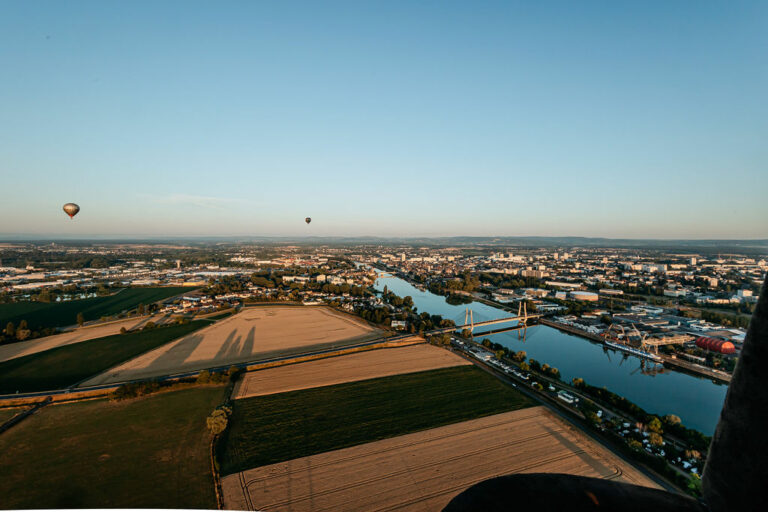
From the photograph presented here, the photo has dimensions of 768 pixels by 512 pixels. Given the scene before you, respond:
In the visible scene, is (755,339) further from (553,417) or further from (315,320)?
(315,320)

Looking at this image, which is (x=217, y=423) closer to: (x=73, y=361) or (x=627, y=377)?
(x=73, y=361)

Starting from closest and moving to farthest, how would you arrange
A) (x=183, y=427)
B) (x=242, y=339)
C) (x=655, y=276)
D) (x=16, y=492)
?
1. (x=16, y=492)
2. (x=183, y=427)
3. (x=242, y=339)
4. (x=655, y=276)

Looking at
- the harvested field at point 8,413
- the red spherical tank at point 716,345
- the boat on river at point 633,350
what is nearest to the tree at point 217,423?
the harvested field at point 8,413

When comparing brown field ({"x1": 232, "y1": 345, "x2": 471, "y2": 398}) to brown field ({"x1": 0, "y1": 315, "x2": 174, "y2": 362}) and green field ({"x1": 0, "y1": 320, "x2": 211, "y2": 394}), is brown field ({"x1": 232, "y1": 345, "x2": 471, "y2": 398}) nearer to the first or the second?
green field ({"x1": 0, "y1": 320, "x2": 211, "y2": 394})

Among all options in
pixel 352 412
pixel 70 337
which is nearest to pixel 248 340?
pixel 70 337

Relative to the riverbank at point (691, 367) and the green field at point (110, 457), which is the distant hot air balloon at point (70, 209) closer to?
the green field at point (110, 457)

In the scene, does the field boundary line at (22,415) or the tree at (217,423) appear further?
the field boundary line at (22,415)

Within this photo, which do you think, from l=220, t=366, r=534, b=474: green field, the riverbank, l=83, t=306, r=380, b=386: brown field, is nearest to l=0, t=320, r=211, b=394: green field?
l=83, t=306, r=380, b=386: brown field

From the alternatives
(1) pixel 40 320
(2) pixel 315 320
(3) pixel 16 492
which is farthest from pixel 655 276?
(1) pixel 40 320
